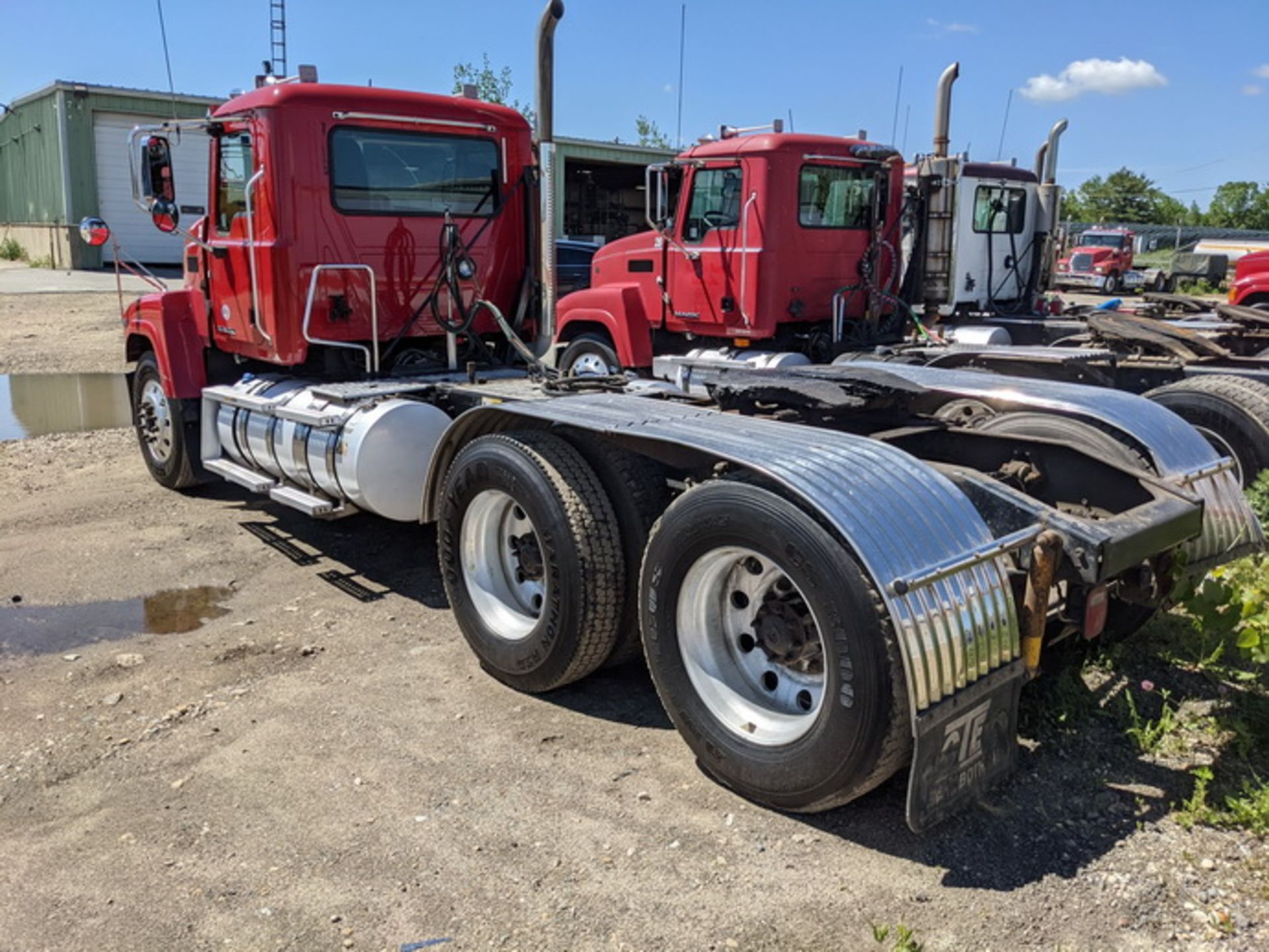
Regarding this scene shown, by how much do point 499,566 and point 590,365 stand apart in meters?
5.73

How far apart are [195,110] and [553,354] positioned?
828 inches

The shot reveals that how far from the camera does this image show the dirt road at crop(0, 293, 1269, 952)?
3.00 m

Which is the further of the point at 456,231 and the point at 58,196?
the point at 58,196

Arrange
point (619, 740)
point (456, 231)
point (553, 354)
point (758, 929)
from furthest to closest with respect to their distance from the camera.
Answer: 1. point (553, 354)
2. point (456, 231)
3. point (619, 740)
4. point (758, 929)

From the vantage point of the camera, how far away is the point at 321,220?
6.49 m

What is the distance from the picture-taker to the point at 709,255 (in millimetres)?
9805

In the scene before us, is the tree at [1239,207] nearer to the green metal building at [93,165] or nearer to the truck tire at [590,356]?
the green metal building at [93,165]

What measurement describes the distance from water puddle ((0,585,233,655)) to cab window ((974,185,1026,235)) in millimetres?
8822

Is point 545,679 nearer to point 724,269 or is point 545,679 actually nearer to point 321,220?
point 321,220

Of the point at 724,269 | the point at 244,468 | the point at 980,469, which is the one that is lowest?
the point at 244,468

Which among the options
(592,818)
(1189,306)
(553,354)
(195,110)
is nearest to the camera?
(592,818)

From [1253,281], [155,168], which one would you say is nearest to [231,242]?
[155,168]

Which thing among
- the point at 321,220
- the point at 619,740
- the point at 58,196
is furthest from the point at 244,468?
the point at 58,196

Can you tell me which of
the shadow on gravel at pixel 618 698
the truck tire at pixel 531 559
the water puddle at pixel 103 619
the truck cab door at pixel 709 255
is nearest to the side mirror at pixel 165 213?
the water puddle at pixel 103 619
